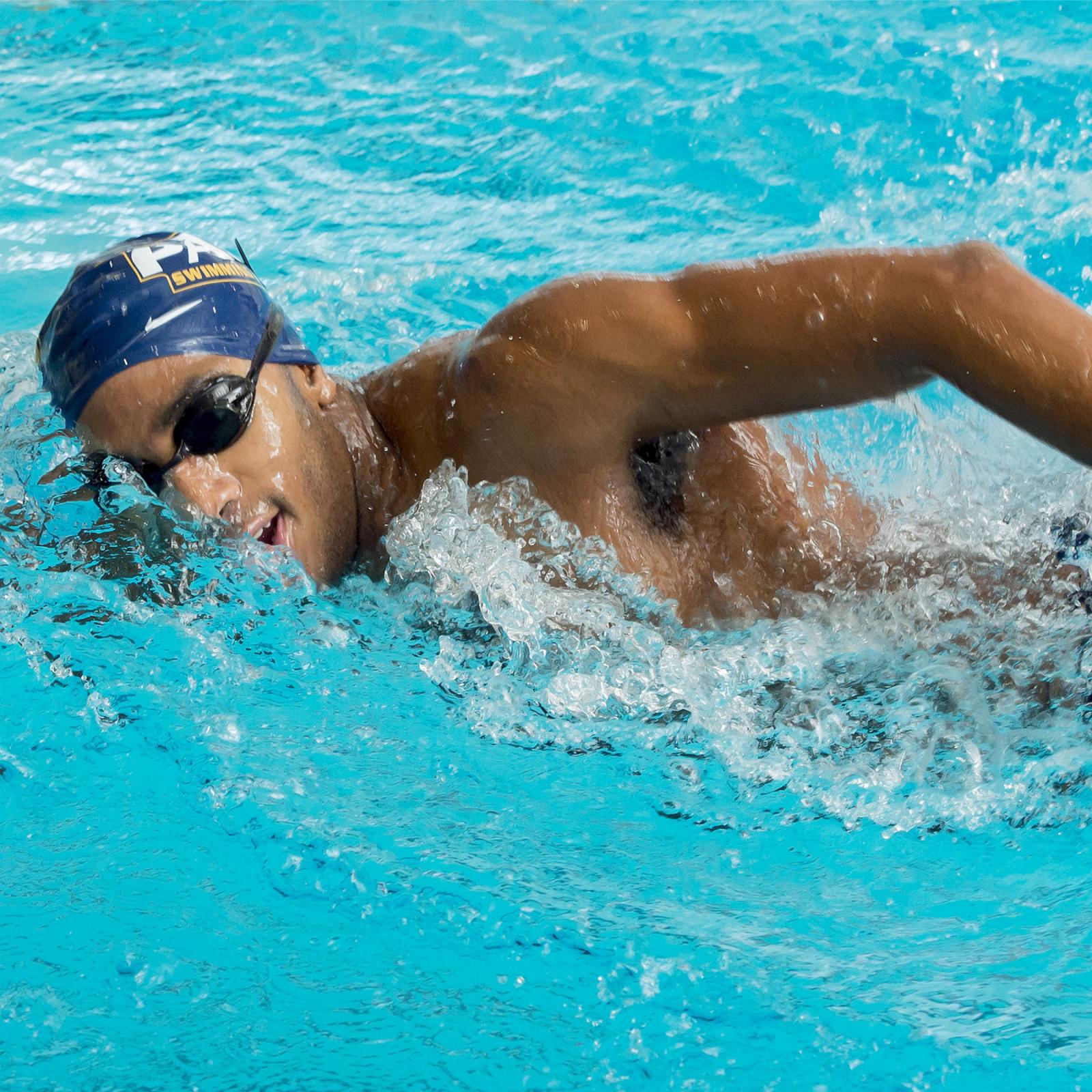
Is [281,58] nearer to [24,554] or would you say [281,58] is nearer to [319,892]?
[24,554]

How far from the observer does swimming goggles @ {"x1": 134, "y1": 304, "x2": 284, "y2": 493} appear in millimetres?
2094

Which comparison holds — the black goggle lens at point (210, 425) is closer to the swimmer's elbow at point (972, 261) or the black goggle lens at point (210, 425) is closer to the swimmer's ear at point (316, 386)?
the swimmer's ear at point (316, 386)

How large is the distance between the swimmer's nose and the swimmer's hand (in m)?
0.41

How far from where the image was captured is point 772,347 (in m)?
1.75

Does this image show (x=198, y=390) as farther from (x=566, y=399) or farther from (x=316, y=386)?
(x=566, y=399)

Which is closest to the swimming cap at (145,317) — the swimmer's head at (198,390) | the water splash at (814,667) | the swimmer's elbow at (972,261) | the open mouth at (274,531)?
the swimmer's head at (198,390)

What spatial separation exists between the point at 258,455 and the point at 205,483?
0.10m

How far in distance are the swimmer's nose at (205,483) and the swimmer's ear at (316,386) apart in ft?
0.79

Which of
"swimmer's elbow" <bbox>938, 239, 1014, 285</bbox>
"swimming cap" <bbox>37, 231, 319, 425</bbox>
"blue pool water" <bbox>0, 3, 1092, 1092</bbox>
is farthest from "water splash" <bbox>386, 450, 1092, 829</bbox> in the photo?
"swimmer's elbow" <bbox>938, 239, 1014, 285</bbox>

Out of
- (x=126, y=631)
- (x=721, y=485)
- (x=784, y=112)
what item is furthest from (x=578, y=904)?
(x=784, y=112)

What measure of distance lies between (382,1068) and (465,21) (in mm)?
5058

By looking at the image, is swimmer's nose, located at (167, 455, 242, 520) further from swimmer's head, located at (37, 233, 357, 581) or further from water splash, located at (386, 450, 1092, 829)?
water splash, located at (386, 450, 1092, 829)

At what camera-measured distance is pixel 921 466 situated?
7.78 feet

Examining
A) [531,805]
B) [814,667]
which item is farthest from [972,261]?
[531,805]
